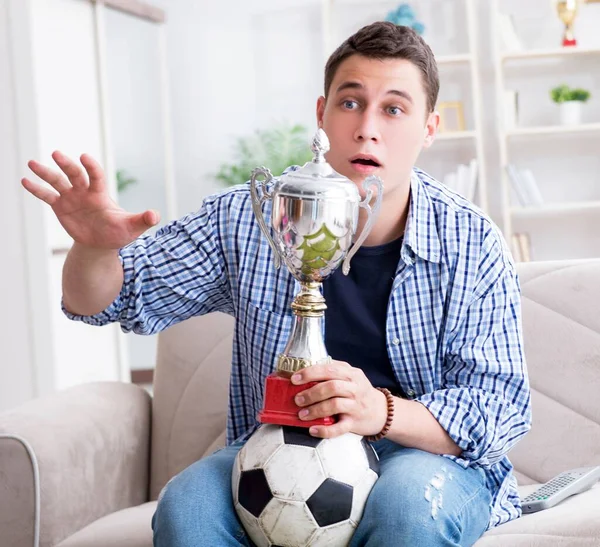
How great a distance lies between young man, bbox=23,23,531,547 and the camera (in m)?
1.34

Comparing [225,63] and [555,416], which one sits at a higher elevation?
[225,63]

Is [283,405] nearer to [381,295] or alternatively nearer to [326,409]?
[326,409]

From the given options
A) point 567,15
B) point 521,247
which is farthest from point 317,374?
point 567,15

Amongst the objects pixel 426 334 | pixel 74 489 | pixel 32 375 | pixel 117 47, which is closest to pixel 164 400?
pixel 74 489

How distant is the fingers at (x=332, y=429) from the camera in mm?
1203

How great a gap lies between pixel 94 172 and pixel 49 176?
64mm

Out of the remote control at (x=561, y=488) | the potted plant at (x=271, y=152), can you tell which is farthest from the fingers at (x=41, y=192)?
the potted plant at (x=271, y=152)

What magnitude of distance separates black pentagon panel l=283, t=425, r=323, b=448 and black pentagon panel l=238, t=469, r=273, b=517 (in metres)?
0.06

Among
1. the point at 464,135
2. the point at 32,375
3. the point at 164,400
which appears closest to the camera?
the point at 164,400

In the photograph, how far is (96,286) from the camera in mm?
1489

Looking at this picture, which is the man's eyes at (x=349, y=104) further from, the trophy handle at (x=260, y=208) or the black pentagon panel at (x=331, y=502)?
the black pentagon panel at (x=331, y=502)

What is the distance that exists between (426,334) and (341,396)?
1.18 feet

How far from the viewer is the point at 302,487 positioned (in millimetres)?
1169

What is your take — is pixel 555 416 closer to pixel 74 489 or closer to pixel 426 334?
pixel 426 334
